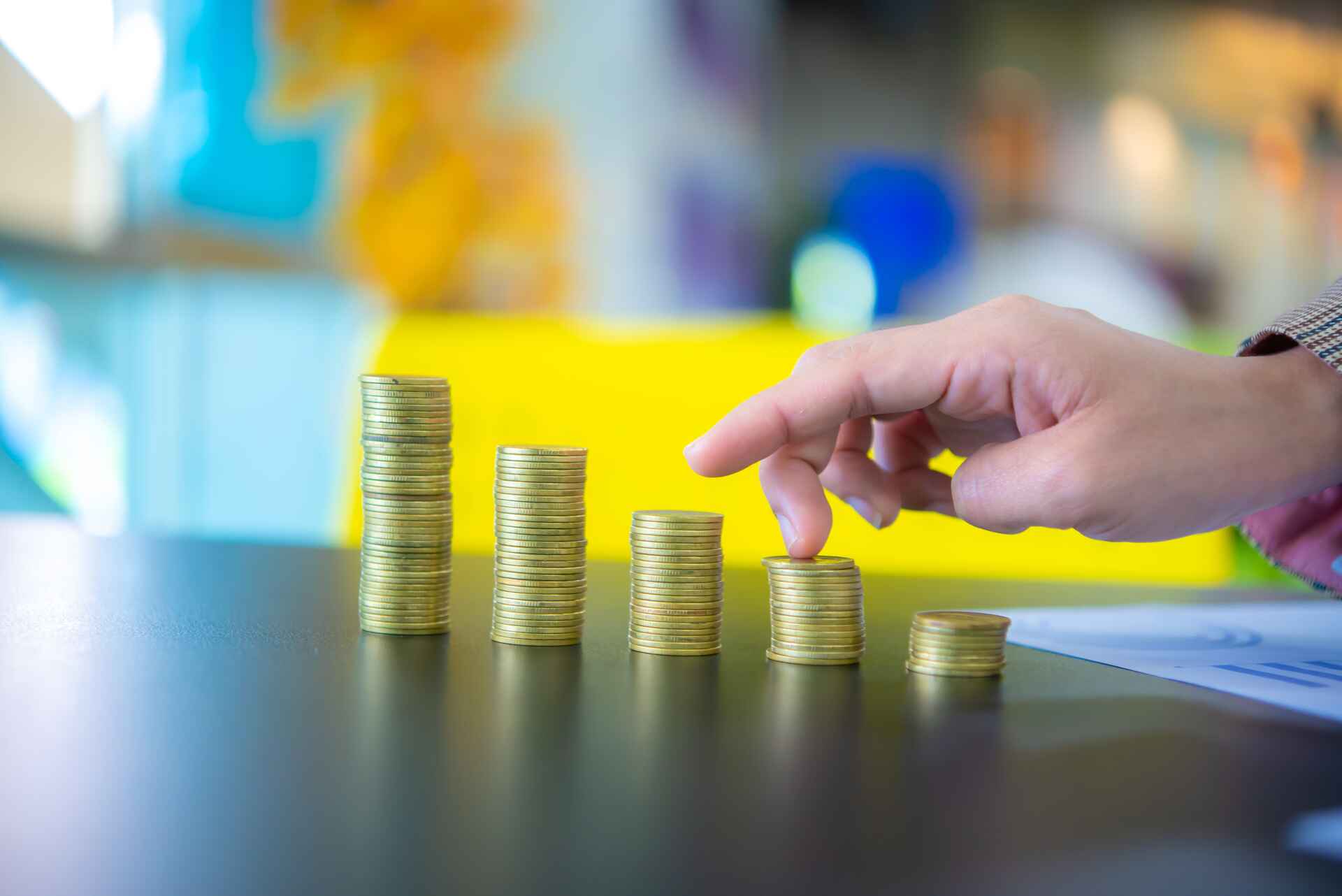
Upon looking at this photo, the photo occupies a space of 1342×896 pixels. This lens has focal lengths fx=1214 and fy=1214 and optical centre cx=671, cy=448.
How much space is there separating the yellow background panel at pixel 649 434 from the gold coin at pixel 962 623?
146 cm

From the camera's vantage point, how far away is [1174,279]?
4305 mm

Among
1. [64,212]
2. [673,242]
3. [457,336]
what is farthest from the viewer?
[64,212]

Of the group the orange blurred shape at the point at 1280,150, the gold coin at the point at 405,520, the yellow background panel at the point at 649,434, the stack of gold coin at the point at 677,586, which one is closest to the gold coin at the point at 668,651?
the stack of gold coin at the point at 677,586

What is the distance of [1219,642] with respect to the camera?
1104 mm

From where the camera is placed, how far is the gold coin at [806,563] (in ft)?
3.06

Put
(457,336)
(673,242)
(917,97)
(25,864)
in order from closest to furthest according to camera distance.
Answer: (25,864), (457,336), (917,97), (673,242)

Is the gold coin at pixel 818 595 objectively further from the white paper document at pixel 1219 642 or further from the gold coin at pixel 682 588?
the white paper document at pixel 1219 642

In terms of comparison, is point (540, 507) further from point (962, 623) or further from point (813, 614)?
point (962, 623)

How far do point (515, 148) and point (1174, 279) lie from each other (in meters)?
2.47

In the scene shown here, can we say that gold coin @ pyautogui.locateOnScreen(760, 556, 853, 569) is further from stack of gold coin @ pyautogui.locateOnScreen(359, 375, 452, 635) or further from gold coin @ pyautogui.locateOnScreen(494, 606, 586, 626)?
stack of gold coin @ pyautogui.locateOnScreen(359, 375, 452, 635)

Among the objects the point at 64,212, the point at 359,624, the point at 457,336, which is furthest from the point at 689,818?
the point at 64,212

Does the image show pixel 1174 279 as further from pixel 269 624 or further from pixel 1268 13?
pixel 269 624

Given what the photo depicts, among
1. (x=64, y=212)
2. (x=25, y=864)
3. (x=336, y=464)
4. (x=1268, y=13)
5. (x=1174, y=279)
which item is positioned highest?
(x=1268, y=13)

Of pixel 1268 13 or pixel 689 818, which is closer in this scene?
pixel 689 818
